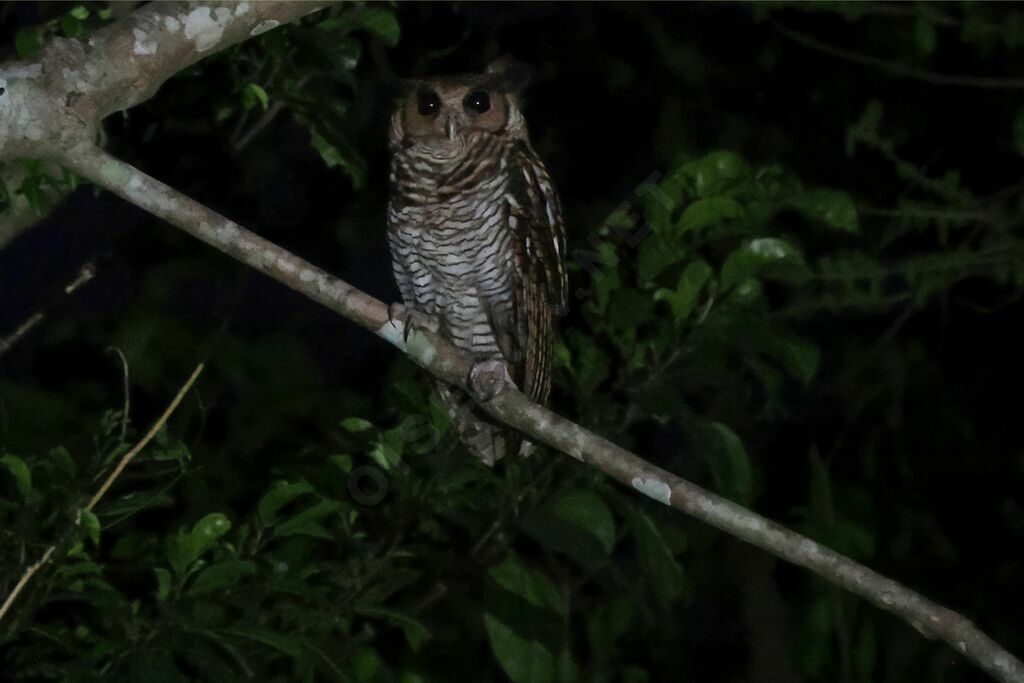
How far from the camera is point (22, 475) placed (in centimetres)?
133

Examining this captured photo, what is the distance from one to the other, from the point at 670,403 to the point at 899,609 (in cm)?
54

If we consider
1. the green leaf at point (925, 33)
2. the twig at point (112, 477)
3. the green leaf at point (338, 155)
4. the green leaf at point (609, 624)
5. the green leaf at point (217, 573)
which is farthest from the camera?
the green leaf at point (925, 33)

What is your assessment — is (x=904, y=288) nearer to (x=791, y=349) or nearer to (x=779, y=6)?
(x=779, y=6)

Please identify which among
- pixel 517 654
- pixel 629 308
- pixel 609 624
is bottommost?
pixel 609 624

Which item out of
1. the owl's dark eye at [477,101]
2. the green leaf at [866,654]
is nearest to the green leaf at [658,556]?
the owl's dark eye at [477,101]

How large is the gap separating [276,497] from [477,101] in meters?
0.54

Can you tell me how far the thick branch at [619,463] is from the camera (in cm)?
109

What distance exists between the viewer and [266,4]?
3.91 ft

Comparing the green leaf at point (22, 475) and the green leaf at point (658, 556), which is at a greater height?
the green leaf at point (22, 475)

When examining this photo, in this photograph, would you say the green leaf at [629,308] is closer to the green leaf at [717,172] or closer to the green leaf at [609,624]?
the green leaf at [717,172]

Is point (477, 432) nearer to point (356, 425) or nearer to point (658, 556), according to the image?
point (356, 425)

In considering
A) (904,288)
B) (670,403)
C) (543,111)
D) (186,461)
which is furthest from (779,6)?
(186,461)

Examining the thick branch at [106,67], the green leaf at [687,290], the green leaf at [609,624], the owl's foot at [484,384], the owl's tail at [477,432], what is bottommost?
the green leaf at [609,624]

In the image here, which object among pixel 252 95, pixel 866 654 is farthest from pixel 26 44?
pixel 866 654
